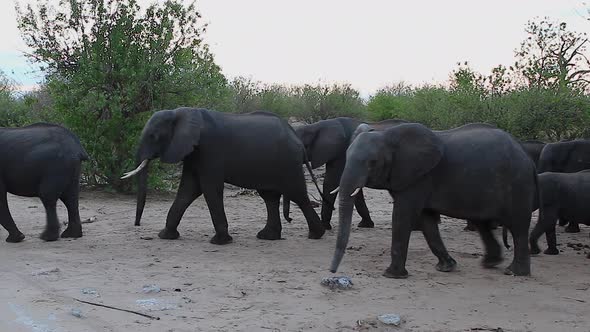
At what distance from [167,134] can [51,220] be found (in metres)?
1.93

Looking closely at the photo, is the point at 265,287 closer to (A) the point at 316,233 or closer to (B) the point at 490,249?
(B) the point at 490,249

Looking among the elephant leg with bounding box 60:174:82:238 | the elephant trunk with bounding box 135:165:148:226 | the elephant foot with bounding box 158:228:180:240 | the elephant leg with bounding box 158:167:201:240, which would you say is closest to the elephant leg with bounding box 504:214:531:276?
the elephant leg with bounding box 158:167:201:240

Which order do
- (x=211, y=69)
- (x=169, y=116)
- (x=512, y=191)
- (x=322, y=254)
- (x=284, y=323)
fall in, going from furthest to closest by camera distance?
(x=211, y=69), (x=169, y=116), (x=322, y=254), (x=512, y=191), (x=284, y=323)

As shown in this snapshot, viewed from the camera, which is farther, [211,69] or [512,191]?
[211,69]

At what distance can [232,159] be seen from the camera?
1013cm

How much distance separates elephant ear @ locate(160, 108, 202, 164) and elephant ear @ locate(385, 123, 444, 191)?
116 inches

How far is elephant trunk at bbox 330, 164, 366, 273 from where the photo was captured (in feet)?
24.3

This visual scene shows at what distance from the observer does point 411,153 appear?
805 cm

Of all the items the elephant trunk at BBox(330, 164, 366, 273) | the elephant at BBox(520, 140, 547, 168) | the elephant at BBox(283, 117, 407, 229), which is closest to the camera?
the elephant trunk at BBox(330, 164, 366, 273)

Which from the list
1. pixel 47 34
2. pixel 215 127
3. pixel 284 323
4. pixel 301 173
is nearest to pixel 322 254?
pixel 301 173

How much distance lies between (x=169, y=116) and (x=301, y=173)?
6.70ft

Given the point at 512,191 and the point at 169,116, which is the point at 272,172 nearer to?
the point at 169,116

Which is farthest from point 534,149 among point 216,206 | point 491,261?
point 216,206

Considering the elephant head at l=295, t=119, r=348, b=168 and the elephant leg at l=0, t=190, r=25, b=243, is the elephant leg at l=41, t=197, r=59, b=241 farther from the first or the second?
the elephant head at l=295, t=119, r=348, b=168
